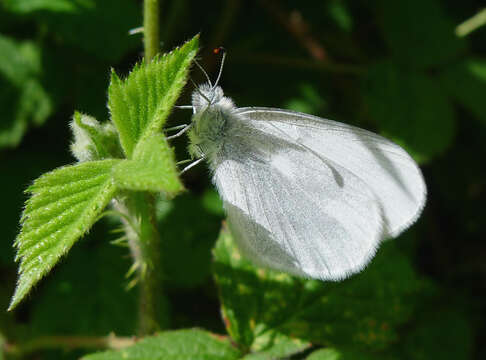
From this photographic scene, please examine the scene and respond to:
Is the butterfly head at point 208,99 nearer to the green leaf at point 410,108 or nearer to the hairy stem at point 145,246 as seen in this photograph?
the hairy stem at point 145,246

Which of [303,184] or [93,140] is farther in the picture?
[303,184]

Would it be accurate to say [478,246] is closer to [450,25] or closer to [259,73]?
[450,25]

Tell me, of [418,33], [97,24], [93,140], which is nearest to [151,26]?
[93,140]

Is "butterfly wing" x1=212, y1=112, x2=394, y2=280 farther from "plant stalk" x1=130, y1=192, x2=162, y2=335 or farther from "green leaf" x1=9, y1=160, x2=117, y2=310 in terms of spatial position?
"green leaf" x1=9, y1=160, x2=117, y2=310

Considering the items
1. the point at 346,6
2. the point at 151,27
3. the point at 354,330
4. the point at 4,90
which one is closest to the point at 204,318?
the point at 354,330

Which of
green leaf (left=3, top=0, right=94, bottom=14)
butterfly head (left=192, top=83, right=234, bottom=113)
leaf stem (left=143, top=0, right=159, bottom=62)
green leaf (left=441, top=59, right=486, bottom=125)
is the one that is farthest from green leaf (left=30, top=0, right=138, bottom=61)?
green leaf (left=441, top=59, right=486, bottom=125)

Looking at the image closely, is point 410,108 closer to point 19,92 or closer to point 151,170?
point 19,92

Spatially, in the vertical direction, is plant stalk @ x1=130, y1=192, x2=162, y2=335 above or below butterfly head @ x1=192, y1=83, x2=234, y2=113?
below
